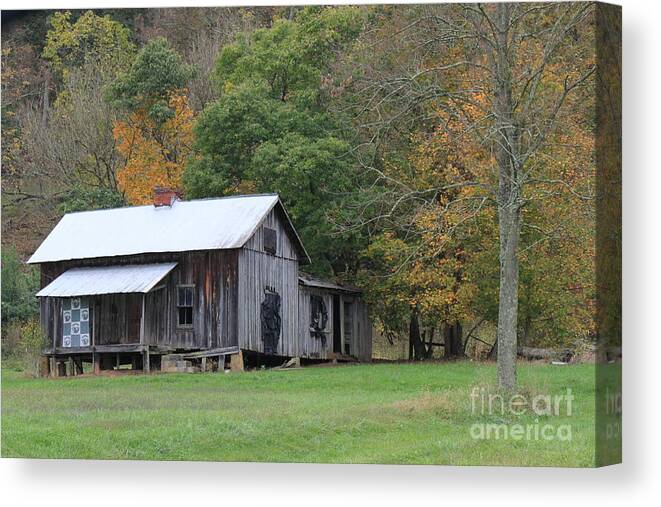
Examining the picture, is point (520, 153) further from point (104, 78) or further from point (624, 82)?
point (104, 78)

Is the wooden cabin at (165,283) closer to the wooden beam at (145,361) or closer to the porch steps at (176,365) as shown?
the wooden beam at (145,361)

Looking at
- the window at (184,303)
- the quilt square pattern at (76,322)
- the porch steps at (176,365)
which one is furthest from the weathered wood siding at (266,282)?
the quilt square pattern at (76,322)

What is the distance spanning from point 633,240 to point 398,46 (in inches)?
249

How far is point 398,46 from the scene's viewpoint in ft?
71.5

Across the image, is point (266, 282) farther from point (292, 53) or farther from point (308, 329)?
point (292, 53)

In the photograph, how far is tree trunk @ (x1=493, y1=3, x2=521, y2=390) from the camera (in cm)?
1931

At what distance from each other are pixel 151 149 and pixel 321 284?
17.8 feet

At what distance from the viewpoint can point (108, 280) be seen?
25.3 m

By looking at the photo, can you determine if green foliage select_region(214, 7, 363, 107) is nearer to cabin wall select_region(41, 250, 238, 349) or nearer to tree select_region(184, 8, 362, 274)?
tree select_region(184, 8, 362, 274)

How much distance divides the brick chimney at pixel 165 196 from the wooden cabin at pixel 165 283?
0.06 ft

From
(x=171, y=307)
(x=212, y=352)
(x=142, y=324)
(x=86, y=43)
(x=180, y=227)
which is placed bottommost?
(x=212, y=352)

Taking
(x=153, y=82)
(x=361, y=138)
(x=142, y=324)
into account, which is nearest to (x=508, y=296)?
(x=361, y=138)

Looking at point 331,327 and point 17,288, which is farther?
point 331,327

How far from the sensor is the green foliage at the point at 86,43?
20234mm
